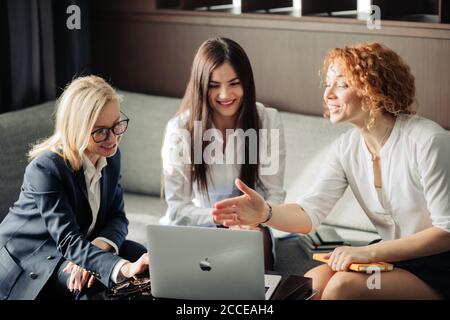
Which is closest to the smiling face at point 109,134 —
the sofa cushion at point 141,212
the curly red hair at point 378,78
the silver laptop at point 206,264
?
the silver laptop at point 206,264

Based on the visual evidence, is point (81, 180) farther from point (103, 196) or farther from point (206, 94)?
point (206, 94)

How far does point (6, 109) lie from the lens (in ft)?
9.95

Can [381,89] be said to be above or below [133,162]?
above

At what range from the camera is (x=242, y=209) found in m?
2.11

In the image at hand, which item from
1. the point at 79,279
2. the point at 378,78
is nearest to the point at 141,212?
the point at 79,279

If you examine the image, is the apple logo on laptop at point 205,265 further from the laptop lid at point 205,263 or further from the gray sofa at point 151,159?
the gray sofa at point 151,159

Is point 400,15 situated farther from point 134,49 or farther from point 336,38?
Result: point 134,49

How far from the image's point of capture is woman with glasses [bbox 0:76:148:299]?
211 centimetres

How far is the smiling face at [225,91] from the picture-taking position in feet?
8.00

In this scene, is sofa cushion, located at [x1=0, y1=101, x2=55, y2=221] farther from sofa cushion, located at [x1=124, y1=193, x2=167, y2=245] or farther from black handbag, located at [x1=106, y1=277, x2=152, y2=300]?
black handbag, located at [x1=106, y1=277, x2=152, y2=300]

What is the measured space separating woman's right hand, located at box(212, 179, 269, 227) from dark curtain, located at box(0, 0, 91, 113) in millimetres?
1057

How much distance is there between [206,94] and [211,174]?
26 centimetres
